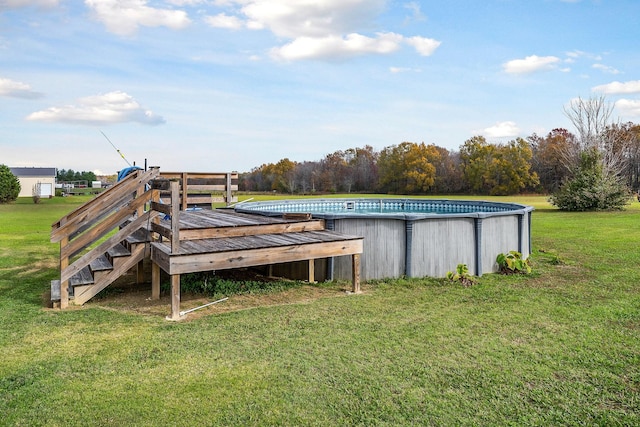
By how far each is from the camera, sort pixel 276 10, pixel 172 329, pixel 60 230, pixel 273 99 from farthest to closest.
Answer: pixel 273 99
pixel 276 10
pixel 60 230
pixel 172 329

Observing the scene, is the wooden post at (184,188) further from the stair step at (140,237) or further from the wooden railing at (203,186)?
the stair step at (140,237)

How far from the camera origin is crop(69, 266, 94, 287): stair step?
5973 mm

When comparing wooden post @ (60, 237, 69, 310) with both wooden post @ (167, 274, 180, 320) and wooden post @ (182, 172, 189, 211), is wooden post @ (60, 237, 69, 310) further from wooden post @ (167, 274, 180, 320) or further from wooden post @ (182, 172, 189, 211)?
wooden post @ (182, 172, 189, 211)

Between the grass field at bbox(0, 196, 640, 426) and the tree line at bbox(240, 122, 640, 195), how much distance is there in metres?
40.8

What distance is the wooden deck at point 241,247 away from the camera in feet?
17.9

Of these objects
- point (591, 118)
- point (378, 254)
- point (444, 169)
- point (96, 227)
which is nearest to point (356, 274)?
point (378, 254)

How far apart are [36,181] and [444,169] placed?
46167 millimetres

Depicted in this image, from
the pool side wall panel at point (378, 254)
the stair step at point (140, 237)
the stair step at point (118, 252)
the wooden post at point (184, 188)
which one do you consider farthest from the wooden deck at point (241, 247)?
the wooden post at point (184, 188)

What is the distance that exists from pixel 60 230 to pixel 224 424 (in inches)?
166

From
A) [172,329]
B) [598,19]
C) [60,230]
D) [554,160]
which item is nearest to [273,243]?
[172,329]

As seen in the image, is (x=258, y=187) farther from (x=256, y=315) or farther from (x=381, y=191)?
(x=256, y=315)

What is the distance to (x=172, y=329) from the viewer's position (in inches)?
191

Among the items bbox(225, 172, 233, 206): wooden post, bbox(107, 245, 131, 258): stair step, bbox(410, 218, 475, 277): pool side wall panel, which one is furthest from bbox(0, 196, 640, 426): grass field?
bbox(225, 172, 233, 206): wooden post

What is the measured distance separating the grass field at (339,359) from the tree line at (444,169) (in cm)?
4084
